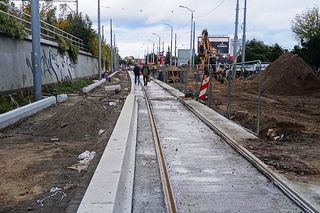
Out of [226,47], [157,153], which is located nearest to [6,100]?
[157,153]

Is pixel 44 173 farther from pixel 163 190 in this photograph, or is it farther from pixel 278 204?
pixel 278 204

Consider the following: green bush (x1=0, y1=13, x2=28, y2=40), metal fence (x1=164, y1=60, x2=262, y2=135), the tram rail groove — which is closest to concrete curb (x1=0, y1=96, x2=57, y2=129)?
green bush (x1=0, y1=13, x2=28, y2=40)

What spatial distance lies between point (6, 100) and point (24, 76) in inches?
164

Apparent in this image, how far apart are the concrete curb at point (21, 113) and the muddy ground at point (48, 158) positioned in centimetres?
19

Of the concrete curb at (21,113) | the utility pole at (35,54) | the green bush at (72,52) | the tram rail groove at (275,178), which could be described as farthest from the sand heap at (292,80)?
the tram rail groove at (275,178)

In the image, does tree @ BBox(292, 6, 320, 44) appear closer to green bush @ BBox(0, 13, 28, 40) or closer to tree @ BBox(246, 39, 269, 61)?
tree @ BBox(246, 39, 269, 61)

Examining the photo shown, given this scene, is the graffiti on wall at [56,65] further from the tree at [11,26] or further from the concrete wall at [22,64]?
the tree at [11,26]

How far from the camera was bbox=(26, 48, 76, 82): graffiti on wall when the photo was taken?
A: 2448 centimetres

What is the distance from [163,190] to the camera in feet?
22.5

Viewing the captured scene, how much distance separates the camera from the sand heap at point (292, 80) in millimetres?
31688

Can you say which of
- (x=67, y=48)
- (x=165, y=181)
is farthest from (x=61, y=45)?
(x=165, y=181)

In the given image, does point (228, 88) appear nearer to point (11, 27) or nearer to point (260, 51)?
point (11, 27)

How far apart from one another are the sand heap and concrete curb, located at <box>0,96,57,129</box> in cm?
1888

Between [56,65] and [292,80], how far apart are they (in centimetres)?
1643
